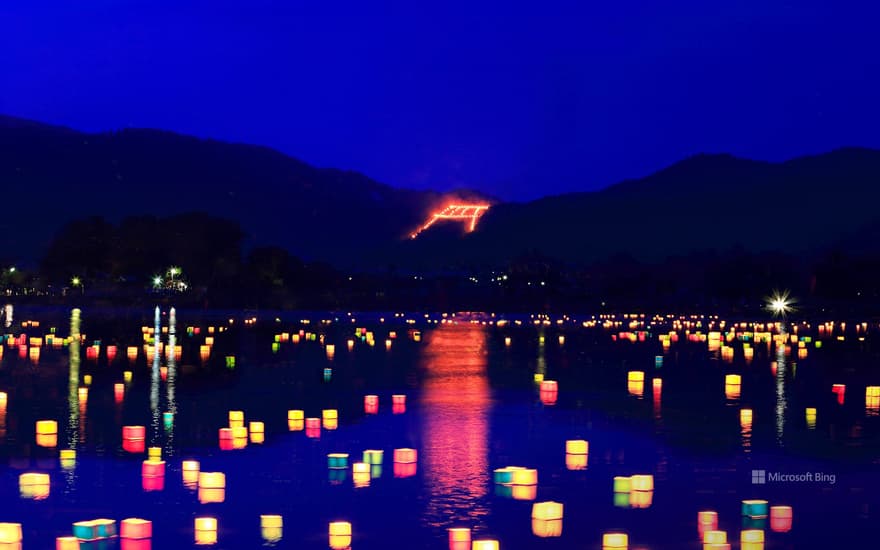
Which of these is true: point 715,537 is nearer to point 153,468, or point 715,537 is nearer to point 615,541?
point 615,541

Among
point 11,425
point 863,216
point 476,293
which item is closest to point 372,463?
point 11,425

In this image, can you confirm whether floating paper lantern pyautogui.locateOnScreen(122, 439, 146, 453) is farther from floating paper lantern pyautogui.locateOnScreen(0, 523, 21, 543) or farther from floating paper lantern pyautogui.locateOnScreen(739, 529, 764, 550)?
floating paper lantern pyautogui.locateOnScreen(739, 529, 764, 550)

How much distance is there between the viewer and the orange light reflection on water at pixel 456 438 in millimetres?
17062

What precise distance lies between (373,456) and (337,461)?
2.02 feet

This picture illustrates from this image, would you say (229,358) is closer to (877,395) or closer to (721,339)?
(877,395)

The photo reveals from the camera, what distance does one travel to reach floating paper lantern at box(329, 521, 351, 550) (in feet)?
49.2

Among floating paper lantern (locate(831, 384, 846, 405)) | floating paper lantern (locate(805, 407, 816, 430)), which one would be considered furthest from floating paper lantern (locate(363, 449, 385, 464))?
floating paper lantern (locate(831, 384, 846, 405))

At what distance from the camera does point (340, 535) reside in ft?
49.6

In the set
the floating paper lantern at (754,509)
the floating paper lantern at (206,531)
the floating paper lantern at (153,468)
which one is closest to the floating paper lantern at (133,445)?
the floating paper lantern at (153,468)

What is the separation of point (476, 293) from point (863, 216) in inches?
3765

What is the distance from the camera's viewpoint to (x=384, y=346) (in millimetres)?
50656

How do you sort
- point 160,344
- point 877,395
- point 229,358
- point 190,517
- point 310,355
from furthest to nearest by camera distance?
point 160,344 < point 310,355 < point 229,358 < point 877,395 < point 190,517

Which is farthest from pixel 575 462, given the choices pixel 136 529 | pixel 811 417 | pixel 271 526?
pixel 811 417

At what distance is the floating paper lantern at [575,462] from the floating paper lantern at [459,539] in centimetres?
591
